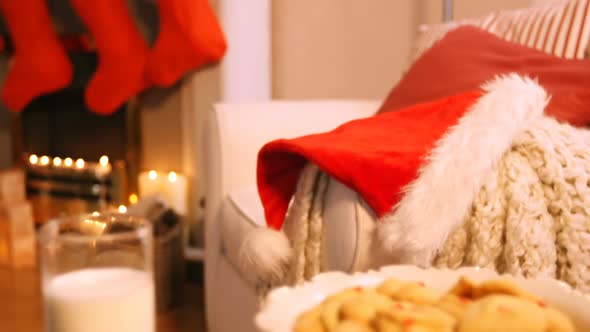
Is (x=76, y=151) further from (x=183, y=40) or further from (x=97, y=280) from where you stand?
(x=97, y=280)

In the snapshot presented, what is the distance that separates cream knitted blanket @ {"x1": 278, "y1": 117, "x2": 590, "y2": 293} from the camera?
0.58 meters

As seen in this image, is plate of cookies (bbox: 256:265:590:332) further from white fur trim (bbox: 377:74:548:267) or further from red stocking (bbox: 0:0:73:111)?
red stocking (bbox: 0:0:73:111)

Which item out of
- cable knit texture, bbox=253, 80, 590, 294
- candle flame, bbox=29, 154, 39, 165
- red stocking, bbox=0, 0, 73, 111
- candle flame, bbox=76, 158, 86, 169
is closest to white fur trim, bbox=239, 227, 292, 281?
cable knit texture, bbox=253, 80, 590, 294

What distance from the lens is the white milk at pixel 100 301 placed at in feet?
1.34

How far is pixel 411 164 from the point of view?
0.63m

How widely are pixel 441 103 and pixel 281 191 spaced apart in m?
0.26

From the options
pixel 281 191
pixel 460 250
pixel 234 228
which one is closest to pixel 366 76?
pixel 234 228

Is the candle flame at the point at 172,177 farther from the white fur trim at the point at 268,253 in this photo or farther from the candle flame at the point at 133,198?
the white fur trim at the point at 268,253

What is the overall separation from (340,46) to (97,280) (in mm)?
1835

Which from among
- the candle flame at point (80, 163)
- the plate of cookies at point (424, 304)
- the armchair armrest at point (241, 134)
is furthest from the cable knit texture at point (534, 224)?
the candle flame at point (80, 163)

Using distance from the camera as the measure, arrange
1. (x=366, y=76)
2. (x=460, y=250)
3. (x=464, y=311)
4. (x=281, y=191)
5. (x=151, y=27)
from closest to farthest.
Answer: (x=464, y=311) < (x=460, y=250) < (x=281, y=191) < (x=151, y=27) < (x=366, y=76)

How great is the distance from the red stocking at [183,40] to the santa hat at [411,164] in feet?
3.80

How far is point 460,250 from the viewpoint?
604mm

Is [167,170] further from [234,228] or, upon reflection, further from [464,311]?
[464,311]
